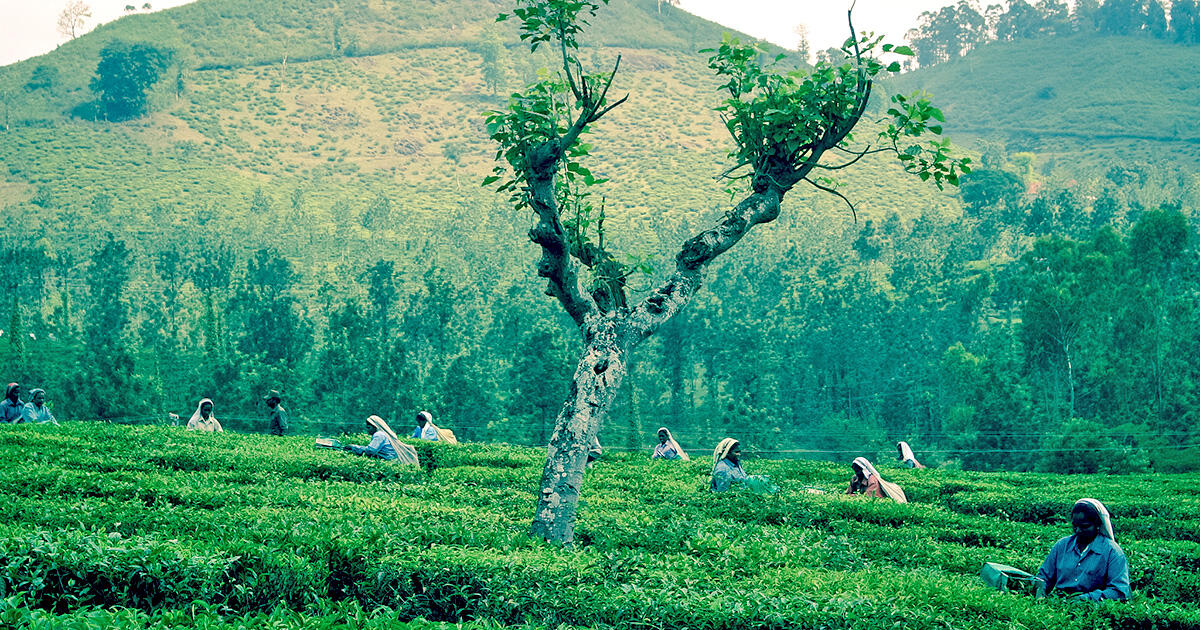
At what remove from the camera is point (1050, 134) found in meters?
99.6

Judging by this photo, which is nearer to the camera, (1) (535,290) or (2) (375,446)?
(2) (375,446)

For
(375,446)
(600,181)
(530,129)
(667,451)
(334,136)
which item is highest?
(334,136)

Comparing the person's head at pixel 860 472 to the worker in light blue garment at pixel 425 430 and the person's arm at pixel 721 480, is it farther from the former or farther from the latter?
the worker in light blue garment at pixel 425 430

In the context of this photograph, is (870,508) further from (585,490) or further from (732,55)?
(732,55)

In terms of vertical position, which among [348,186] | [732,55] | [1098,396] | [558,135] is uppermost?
[348,186]

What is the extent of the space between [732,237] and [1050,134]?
10158 centimetres

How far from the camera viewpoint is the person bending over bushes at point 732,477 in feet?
44.6

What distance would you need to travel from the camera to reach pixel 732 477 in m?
13.8

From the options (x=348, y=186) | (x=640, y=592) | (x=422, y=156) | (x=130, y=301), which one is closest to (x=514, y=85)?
(x=422, y=156)

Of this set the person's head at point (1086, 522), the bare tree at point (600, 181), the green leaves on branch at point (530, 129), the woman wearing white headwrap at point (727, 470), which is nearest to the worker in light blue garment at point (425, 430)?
the woman wearing white headwrap at point (727, 470)

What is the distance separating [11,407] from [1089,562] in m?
17.8

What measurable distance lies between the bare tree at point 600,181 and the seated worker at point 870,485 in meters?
4.98

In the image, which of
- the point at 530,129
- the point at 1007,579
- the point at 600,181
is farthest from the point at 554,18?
the point at 1007,579

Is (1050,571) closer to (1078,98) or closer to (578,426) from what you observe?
(578,426)
